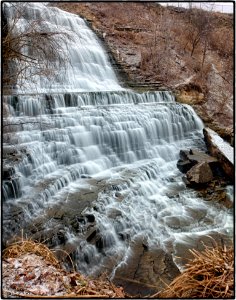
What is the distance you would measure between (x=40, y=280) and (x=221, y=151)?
938cm

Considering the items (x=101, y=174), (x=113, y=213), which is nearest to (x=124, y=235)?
(x=113, y=213)

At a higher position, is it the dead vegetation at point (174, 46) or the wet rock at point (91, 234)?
the dead vegetation at point (174, 46)

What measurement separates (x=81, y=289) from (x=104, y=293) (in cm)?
22

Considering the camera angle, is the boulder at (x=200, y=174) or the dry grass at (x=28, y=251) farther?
the boulder at (x=200, y=174)

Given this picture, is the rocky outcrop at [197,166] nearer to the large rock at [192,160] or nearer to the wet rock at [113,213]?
the large rock at [192,160]

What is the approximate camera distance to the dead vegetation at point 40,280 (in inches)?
90.7

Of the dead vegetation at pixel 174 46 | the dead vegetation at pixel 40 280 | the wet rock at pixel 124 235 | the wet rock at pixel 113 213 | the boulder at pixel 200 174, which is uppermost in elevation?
the dead vegetation at pixel 174 46

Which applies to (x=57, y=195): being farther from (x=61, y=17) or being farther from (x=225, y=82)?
(x=225, y=82)

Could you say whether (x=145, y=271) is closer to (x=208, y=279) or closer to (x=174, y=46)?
(x=208, y=279)

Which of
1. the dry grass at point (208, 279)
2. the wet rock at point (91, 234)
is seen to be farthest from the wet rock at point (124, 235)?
the dry grass at point (208, 279)

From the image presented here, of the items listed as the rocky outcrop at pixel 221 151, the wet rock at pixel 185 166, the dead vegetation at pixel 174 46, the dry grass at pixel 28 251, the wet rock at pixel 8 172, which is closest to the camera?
the dry grass at pixel 28 251

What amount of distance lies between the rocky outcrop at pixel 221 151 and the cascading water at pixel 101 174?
18.5 inches

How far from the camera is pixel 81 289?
2.32 m

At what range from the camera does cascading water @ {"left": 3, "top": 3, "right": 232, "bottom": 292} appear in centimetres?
615
